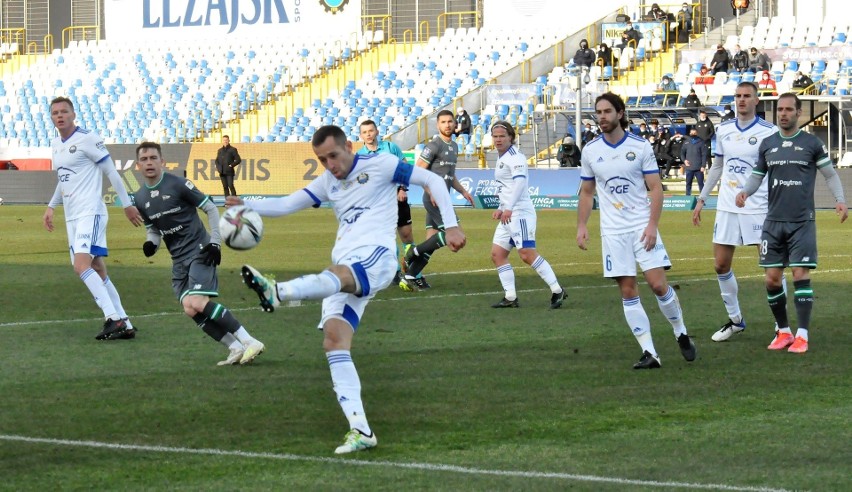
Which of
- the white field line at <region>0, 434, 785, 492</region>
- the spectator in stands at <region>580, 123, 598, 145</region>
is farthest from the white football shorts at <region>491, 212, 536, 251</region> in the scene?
the spectator in stands at <region>580, 123, 598, 145</region>

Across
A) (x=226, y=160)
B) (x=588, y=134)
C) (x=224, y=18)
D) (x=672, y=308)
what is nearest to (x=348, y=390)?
(x=672, y=308)

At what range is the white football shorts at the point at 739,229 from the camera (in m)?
12.3

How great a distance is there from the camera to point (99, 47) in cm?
6094

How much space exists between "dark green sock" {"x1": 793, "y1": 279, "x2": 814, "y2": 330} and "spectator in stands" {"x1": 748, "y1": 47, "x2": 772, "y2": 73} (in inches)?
1240

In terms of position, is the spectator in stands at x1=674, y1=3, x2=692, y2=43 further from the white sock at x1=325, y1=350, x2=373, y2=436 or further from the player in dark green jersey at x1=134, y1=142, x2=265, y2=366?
the white sock at x1=325, y1=350, x2=373, y2=436

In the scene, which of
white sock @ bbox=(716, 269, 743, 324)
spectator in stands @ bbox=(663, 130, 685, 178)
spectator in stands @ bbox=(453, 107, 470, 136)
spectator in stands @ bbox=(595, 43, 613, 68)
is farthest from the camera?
spectator in stands @ bbox=(595, 43, 613, 68)

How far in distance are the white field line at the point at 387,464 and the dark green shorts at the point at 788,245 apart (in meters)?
5.13

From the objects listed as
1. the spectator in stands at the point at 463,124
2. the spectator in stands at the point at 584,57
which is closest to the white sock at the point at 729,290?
the spectator in stands at the point at 463,124

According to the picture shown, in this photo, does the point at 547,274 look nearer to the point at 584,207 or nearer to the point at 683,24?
Result: the point at 584,207

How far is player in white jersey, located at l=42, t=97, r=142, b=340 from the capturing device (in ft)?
41.7

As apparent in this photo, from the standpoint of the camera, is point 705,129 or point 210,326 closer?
point 210,326

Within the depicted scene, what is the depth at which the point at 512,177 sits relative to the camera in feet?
49.3

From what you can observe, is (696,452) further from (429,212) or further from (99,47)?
(99,47)

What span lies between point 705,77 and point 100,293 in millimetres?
32746
